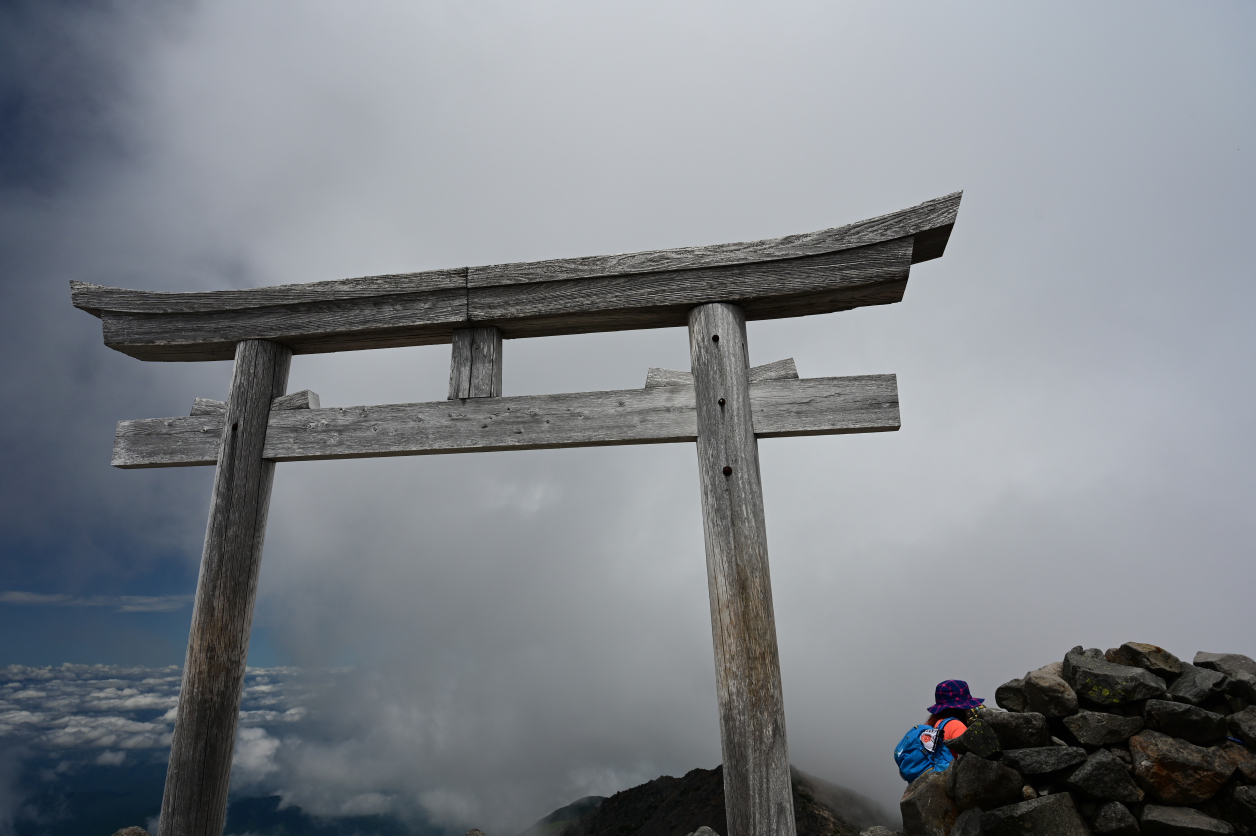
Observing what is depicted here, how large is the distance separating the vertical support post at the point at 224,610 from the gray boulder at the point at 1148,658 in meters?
5.99

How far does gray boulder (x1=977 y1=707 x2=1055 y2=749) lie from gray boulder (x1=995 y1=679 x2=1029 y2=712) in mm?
247

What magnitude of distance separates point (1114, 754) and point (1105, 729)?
14cm

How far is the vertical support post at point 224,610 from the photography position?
4219 mm

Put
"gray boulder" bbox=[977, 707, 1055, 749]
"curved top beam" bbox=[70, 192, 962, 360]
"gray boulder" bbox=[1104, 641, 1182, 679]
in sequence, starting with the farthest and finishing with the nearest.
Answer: "curved top beam" bbox=[70, 192, 962, 360] < "gray boulder" bbox=[1104, 641, 1182, 679] < "gray boulder" bbox=[977, 707, 1055, 749]

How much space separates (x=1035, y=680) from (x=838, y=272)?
293 centimetres

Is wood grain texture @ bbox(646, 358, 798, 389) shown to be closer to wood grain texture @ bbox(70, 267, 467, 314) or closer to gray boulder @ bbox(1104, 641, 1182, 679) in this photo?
wood grain texture @ bbox(70, 267, 467, 314)

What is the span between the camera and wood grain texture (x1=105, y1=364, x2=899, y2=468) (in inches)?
164

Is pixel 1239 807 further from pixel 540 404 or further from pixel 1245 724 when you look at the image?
pixel 540 404

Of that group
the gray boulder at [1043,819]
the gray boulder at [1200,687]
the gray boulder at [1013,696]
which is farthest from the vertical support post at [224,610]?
the gray boulder at [1200,687]

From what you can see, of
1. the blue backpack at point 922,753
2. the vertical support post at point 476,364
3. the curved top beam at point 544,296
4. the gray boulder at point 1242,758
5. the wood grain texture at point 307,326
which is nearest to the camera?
the gray boulder at point 1242,758

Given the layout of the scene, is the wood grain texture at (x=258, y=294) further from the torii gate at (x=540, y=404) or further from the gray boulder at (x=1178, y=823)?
the gray boulder at (x=1178, y=823)

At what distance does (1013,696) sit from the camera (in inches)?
171

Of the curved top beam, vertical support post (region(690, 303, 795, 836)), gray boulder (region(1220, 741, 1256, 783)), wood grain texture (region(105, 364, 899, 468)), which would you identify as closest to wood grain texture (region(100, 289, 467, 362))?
the curved top beam

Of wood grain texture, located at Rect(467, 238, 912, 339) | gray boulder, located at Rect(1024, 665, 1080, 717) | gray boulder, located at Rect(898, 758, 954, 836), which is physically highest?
wood grain texture, located at Rect(467, 238, 912, 339)
